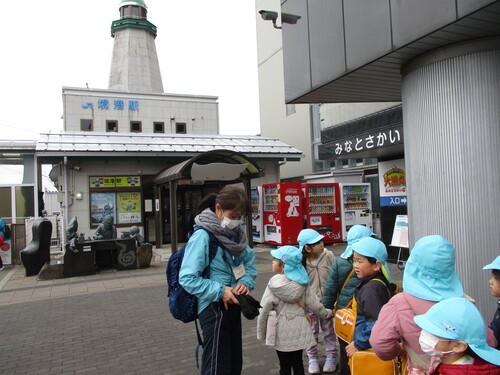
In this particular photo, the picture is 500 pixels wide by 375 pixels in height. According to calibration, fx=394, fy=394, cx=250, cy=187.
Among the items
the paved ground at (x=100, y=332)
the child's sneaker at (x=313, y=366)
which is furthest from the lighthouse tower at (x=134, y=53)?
the child's sneaker at (x=313, y=366)

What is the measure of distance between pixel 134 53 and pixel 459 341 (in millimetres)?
37146

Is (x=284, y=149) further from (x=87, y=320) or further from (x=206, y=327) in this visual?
(x=206, y=327)

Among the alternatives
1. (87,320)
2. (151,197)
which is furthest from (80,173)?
(87,320)

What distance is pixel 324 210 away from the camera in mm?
14734

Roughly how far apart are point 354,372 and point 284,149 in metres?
15.0

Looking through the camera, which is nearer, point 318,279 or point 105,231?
point 318,279

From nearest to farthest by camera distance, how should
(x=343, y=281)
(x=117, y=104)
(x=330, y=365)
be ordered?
(x=343, y=281)
(x=330, y=365)
(x=117, y=104)

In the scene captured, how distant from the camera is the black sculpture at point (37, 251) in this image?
432 inches

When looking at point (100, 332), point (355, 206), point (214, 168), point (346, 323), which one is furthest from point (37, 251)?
point (355, 206)

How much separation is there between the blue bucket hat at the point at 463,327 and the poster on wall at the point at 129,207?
14.6 m

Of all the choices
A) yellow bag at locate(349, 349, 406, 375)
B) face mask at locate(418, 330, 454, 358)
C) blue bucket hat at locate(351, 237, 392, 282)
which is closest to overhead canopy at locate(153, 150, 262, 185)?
blue bucket hat at locate(351, 237, 392, 282)

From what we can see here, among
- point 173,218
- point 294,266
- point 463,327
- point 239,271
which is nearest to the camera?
point 463,327

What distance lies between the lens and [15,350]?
534cm

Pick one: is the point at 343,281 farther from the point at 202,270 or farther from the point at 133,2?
the point at 133,2
